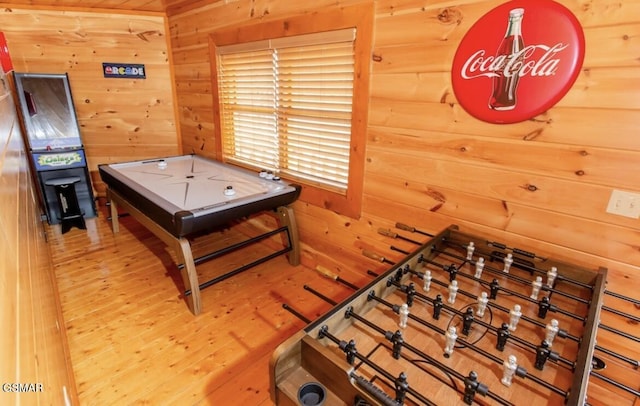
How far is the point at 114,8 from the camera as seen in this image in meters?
3.75

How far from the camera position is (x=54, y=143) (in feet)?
11.3

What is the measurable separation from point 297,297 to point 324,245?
49 cm

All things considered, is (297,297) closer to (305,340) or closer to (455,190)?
(455,190)

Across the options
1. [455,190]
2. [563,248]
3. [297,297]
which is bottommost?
[297,297]

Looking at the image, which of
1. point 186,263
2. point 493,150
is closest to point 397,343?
point 493,150

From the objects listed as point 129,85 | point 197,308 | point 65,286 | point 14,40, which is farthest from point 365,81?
point 14,40

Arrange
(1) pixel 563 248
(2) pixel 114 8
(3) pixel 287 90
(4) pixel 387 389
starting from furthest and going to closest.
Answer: (2) pixel 114 8 < (3) pixel 287 90 < (1) pixel 563 248 < (4) pixel 387 389

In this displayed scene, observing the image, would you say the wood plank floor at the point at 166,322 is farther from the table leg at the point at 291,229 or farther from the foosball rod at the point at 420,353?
the foosball rod at the point at 420,353

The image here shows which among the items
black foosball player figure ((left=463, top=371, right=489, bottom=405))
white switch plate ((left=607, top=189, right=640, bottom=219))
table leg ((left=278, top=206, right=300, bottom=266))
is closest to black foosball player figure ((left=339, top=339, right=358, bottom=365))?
black foosball player figure ((left=463, top=371, right=489, bottom=405))

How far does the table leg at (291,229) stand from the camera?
2.78 m

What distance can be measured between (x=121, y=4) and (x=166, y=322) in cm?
360

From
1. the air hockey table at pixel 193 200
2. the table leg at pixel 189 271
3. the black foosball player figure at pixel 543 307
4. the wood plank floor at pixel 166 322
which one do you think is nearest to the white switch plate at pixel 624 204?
the black foosball player figure at pixel 543 307

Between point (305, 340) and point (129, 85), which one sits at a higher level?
point (129, 85)

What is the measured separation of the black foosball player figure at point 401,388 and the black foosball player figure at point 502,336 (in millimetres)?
399
